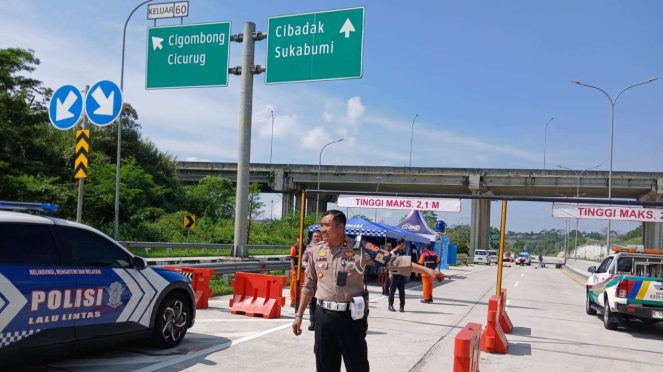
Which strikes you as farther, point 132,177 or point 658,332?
point 132,177

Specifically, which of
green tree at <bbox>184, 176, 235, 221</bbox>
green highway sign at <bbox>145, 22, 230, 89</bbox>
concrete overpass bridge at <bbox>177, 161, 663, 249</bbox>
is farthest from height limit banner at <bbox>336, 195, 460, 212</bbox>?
concrete overpass bridge at <bbox>177, 161, 663, 249</bbox>

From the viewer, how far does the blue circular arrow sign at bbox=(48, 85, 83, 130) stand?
34.3ft

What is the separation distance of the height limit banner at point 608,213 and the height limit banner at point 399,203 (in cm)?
232

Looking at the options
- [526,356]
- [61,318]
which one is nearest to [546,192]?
[526,356]

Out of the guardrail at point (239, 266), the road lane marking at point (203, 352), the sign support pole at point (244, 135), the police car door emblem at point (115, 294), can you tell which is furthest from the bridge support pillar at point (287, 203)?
the police car door emblem at point (115, 294)

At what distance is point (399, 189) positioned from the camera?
60906mm

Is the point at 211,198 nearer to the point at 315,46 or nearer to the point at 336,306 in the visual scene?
the point at 315,46

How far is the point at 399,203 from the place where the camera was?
12516 mm

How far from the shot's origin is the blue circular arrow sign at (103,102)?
10.7 metres

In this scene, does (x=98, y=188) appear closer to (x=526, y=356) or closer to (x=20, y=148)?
(x=20, y=148)

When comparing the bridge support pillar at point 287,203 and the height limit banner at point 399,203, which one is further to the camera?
the bridge support pillar at point 287,203

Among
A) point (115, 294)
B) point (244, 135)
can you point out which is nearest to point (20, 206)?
point (115, 294)

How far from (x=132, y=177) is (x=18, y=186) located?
→ 11344mm

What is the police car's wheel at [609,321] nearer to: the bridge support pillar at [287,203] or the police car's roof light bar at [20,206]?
the police car's roof light bar at [20,206]
